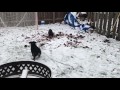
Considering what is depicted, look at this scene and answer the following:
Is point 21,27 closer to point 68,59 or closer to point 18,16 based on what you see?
point 18,16

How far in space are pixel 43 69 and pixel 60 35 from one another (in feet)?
22.5

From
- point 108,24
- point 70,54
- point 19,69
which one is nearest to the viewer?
point 19,69

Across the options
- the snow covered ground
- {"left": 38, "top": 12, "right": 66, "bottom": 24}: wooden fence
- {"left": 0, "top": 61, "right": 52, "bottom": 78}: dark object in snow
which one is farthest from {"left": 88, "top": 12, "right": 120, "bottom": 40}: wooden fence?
{"left": 0, "top": 61, "right": 52, "bottom": 78}: dark object in snow

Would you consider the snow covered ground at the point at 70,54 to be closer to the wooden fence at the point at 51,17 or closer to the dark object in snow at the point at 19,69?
the dark object in snow at the point at 19,69

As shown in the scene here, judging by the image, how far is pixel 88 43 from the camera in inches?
333

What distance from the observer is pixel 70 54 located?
7.13m

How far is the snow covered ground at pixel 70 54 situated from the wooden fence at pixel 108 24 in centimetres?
36

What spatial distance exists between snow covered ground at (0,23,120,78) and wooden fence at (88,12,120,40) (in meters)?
0.36

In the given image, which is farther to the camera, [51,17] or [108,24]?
[51,17]

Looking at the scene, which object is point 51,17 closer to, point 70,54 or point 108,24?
point 108,24

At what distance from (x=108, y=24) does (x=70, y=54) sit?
3305mm

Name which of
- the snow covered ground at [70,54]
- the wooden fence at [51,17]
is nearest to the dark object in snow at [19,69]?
the snow covered ground at [70,54]

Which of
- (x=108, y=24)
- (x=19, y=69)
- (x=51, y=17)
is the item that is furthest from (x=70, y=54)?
(x=51, y=17)

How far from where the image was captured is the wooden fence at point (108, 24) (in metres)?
8.71
